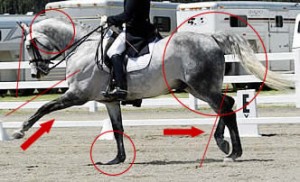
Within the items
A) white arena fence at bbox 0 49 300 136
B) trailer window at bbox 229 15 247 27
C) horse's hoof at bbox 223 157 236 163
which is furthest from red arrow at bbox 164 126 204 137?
trailer window at bbox 229 15 247 27

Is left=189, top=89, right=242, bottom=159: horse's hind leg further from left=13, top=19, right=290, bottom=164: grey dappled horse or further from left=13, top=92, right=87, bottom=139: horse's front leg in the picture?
left=13, top=92, right=87, bottom=139: horse's front leg

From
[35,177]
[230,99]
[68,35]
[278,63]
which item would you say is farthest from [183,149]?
[278,63]

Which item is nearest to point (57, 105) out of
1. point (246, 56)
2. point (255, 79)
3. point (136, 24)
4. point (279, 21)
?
point (136, 24)

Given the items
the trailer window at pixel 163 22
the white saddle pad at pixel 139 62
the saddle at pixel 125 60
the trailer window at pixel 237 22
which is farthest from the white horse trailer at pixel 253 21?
the white saddle pad at pixel 139 62

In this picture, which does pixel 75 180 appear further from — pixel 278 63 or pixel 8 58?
pixel 8 58

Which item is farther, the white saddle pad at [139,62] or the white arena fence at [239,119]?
the white arena fence at [239,119]

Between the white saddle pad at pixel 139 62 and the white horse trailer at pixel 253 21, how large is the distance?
19.4m

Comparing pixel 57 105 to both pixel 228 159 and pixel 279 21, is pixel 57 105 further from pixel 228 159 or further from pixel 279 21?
pixel 279 21

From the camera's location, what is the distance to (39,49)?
12219 mm

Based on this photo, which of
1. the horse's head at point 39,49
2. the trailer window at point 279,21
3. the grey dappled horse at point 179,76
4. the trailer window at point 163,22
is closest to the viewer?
the grey dappled horse at point 179,76

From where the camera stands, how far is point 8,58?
3678cm

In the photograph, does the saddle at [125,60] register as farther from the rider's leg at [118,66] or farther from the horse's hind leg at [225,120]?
the horse's hind leg at [225,120]

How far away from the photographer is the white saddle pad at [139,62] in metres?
11.6

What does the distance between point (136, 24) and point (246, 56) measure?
68.9 inches
